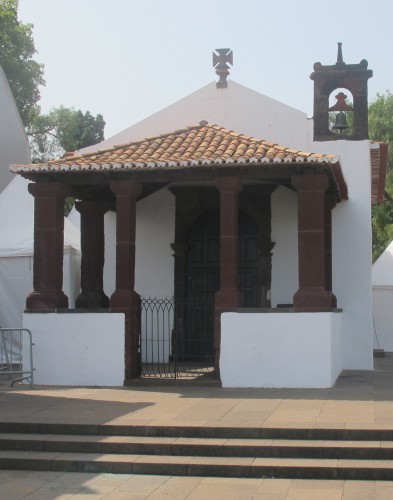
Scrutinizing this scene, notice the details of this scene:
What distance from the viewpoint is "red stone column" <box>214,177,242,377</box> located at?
41.3ft

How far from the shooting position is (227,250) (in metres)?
12.7

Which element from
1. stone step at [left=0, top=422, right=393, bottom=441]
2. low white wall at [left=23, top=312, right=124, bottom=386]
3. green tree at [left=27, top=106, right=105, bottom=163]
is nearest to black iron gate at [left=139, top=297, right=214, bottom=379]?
low white wall at [left=23, top=312, right=124, bottom=386]

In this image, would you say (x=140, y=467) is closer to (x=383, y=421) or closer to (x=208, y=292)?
(x=383, y=421)

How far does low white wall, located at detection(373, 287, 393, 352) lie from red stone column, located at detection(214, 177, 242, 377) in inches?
417

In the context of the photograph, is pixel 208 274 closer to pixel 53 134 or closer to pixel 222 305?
pixel 222 305

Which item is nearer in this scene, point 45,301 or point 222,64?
point 45,301

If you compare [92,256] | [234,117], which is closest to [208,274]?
[92,256]

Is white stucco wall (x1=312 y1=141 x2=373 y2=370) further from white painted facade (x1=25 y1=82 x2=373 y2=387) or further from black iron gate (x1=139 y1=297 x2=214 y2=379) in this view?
black iron gate (x1=139 y1=297 x2=214 y2=379)

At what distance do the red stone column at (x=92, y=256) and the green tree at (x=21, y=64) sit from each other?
19635mm

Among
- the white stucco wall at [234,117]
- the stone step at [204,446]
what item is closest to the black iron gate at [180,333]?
the white stucco wall at [234,117]

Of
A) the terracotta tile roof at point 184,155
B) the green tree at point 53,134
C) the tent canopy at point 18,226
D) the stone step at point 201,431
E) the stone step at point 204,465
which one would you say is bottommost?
the stone step at point 204,465

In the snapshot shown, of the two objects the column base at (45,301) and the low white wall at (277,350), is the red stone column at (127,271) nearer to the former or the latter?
the column base at (45,301)

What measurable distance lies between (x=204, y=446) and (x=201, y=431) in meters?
0.41

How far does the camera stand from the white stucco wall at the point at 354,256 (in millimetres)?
15719
